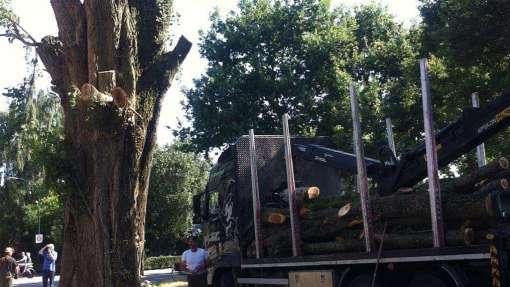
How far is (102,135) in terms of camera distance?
10.8m

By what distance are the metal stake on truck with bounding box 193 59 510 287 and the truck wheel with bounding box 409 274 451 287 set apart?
0.04 feet

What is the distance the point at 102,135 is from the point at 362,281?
5.06 metres

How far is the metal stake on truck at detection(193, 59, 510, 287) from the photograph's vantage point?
283 inches

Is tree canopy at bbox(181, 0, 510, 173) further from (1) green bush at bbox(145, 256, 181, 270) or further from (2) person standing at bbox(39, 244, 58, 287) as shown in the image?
(1) green bush at bbox(145, 256, 181, 270)

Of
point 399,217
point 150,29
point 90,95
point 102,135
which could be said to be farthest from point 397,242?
point 150,29

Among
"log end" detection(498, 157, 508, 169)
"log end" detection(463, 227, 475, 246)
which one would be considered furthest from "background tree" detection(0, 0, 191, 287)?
"log end" detection(498, 157, 508, 169)

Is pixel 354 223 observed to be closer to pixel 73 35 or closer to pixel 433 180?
pixel 433 180

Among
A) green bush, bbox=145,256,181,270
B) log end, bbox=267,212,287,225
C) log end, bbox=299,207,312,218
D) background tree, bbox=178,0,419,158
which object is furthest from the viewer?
green bush, bbox=145,256,181,270

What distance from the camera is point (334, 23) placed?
26.8 metres

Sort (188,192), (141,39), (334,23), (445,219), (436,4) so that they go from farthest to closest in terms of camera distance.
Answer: (188,192) < (334,23) < (436,4) < (141,39) < (445,219)

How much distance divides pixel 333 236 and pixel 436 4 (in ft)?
40.9

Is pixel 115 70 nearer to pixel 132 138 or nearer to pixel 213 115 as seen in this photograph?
pixel 132 138

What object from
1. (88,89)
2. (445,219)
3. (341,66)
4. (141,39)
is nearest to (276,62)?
(341,66)

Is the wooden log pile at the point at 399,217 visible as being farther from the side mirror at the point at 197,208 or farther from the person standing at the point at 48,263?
the person standing at the point at 48,263
